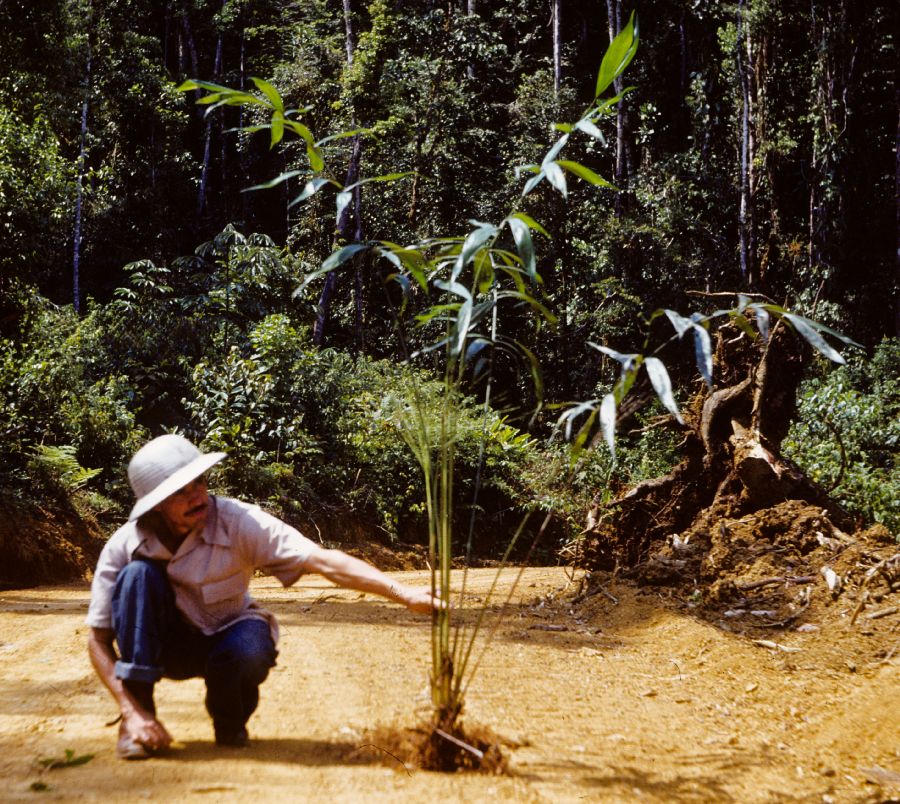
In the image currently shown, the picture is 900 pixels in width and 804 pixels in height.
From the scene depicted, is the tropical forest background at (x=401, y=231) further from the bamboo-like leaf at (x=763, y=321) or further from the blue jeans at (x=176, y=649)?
the bamboo-like leaf at (x=763, y=321)

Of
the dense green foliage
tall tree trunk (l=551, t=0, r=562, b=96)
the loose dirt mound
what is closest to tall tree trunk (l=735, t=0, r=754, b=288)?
tall tree trunk (l=551, t=0, r=562, b=96)

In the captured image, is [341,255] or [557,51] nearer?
[341,255]

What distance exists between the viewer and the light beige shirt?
10.1 feet

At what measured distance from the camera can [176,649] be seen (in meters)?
3.19

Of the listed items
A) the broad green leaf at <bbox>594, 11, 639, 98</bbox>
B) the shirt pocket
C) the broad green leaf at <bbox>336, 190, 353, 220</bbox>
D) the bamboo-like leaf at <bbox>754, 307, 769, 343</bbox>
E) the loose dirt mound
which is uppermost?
the broad green leaf at <bbox>594, 11, 639, 98</bbox>

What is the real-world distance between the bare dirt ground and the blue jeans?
18 centimetres

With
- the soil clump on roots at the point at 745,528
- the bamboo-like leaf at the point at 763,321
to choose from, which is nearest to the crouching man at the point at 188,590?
the bamboo-like leaf at the point at 763,321

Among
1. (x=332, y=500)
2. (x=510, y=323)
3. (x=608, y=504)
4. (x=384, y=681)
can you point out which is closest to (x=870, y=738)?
(x=384, y=681)

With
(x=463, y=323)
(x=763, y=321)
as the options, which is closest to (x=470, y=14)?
(x=463, y=323)

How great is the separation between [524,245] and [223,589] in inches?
58.9

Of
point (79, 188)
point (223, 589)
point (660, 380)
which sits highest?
point (79, 188)

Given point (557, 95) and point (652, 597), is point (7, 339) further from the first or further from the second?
point (557, 95)

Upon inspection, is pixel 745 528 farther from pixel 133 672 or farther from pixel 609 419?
pixel 133 672

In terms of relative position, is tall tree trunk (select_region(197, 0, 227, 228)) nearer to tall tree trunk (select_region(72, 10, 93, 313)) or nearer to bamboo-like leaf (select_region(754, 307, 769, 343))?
tall tree trunk (select_region(72, 10, 93, 313))
